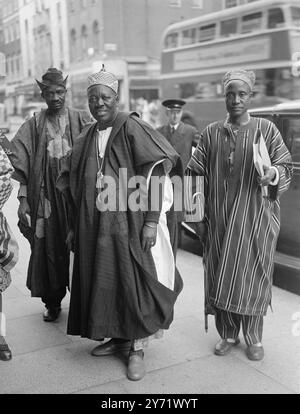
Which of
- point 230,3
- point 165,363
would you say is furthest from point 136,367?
point 230,3

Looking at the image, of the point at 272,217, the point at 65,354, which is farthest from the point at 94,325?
the point at 272,217

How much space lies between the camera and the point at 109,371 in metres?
2.91

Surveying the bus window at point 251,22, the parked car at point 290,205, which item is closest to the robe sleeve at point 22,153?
the parked car at point 290,205

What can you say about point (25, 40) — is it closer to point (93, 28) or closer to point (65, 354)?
point (93, 28)

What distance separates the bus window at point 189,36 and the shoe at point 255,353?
11361mm

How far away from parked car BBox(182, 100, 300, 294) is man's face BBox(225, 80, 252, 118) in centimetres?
145

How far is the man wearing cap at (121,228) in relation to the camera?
2768 millimetres

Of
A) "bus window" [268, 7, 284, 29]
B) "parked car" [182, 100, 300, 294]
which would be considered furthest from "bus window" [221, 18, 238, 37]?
"parked car" [182, 100, 300, 294]

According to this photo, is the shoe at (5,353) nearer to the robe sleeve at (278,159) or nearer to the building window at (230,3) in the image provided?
the robe sleeve at (278,159)

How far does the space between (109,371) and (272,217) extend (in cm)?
130

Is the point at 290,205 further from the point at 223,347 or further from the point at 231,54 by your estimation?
the point at 231,54

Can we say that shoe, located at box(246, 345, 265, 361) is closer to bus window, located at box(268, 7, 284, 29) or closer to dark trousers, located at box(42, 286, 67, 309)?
dark trousers, located at box(42, 286, 67, 309)

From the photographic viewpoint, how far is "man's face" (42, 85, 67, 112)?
3414 millimetres

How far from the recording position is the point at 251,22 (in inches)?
435
